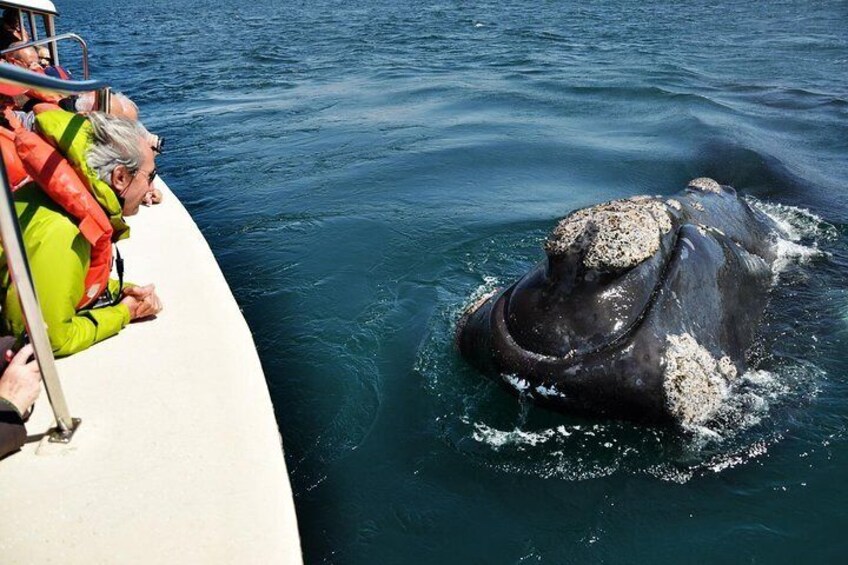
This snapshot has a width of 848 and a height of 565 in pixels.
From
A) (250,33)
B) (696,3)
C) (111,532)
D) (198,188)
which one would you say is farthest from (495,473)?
(696,3)

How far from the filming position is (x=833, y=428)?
182 inches

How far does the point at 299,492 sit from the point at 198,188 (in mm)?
6822

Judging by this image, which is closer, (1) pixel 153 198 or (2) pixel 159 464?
(2) pixel 159 464

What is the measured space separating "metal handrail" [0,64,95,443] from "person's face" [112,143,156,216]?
697mm

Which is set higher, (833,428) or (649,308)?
(649,308)

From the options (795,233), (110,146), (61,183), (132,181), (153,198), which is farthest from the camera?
(153,198)

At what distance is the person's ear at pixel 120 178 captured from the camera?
13.8 ft

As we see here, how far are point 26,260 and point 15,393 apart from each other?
3.33 ft

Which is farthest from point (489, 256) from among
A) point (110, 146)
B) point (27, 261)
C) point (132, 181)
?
point (27, 261)

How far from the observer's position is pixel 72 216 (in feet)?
13.3

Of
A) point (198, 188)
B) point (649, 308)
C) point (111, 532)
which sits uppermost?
point (649, 308)

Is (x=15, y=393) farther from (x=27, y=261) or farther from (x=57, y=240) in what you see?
(x=27, y=261)

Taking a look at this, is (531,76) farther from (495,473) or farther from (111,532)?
(111,532)

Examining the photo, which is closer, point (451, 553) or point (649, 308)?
point (451, 553)
